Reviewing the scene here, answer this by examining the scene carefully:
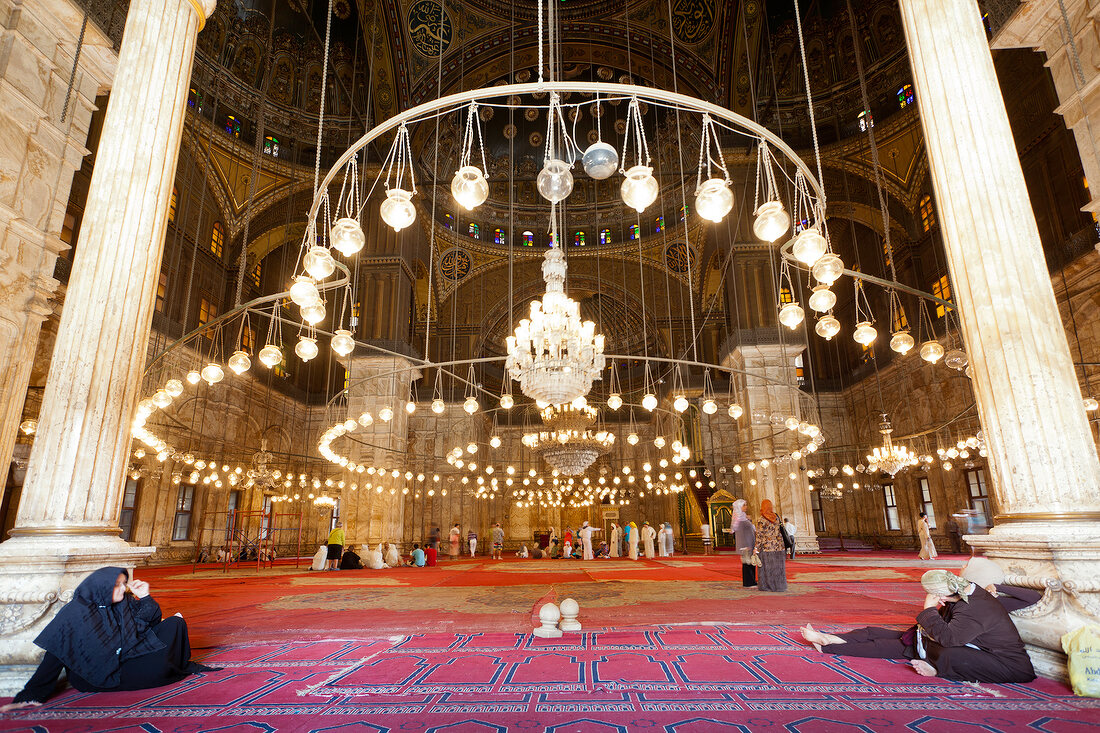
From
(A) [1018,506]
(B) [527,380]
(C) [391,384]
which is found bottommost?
(A) [1018,506]

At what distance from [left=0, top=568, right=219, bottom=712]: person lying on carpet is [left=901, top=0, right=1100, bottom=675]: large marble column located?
12.3 ft

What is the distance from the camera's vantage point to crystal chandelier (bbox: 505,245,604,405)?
20.4ft

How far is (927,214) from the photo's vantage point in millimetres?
12633

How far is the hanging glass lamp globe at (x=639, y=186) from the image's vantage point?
250 cm

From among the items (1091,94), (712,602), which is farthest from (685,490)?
(1091,94)

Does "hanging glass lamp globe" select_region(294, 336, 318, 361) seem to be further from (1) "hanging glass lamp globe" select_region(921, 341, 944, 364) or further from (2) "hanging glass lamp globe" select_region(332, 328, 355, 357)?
(1) "hanging glass lamp globe" select_region(921, 341, 944, 364)

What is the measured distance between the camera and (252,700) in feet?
7.20

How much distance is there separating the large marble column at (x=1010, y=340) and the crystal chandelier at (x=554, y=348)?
378 centimetres

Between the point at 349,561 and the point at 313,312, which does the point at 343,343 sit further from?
the point at 349,561

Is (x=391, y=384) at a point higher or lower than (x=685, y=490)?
higher

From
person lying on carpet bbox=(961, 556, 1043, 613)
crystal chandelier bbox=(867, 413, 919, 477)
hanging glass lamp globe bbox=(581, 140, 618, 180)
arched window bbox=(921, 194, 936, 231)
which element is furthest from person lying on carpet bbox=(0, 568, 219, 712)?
arched window bbox=(921, 194, 936, 231)

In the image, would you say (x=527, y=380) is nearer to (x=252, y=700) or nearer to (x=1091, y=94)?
(x=252, y=700)

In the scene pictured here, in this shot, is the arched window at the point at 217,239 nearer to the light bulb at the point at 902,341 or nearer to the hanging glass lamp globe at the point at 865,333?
the hanging glass lamp globe at the point at 865,333

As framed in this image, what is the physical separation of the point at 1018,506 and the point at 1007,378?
1.90 ft
